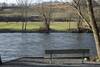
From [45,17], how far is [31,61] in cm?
6128

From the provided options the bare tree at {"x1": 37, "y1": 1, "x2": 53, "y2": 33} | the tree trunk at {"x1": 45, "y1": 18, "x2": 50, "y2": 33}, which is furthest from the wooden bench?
the bare tree at {"x1": 37, "y1": 1, "x2": 53, "y2": 33}

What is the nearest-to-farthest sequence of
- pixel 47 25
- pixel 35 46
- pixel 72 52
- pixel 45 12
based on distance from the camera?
1. pixel 72 52
2. pixel 35 46
3. pixel 47 25
4. pixel 45 12

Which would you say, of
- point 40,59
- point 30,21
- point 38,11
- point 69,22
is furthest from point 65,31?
point 40,59

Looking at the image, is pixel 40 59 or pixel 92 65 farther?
pixel 40 59

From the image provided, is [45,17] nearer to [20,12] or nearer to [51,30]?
[51,30]

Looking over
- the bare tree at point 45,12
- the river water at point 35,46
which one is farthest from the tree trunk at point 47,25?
the river water at point 35,46

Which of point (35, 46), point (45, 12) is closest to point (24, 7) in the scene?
point (45, 12)

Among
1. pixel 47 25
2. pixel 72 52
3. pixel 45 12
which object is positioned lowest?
pixel 47 25

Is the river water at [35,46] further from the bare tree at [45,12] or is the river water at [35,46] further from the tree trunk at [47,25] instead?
the bare tree at [45,12]

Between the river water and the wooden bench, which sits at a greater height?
the wooden bench

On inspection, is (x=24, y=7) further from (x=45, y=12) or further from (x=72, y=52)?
(x=72, y=52)

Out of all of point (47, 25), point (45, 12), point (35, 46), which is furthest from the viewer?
point (45, 12)

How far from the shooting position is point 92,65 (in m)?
17.8

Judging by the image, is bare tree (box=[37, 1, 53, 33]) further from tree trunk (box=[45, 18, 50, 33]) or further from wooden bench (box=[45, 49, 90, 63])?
Answer: wooden bench (box=[45, 49, 90, 63])
